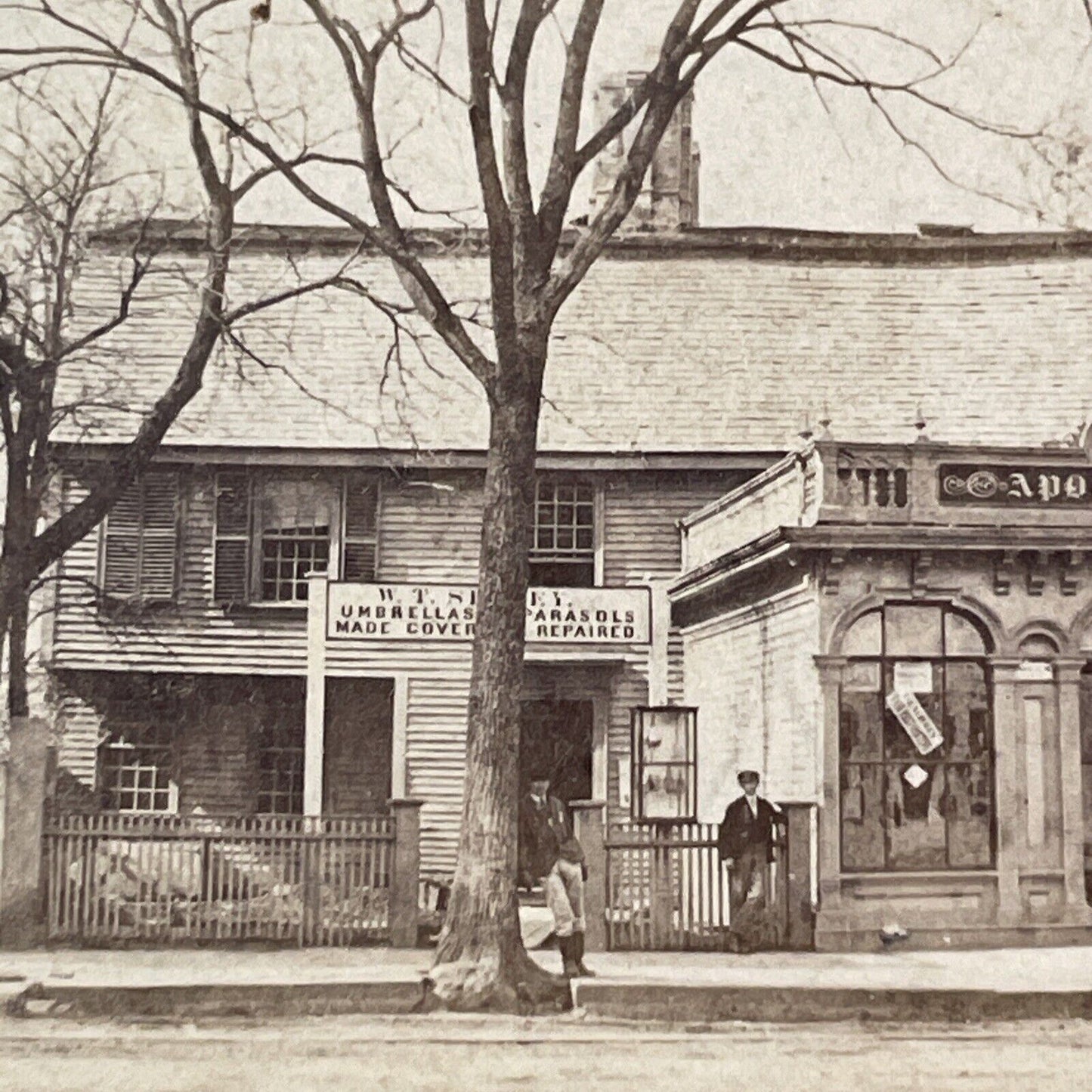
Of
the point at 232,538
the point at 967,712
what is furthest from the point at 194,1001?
the point at 232,538

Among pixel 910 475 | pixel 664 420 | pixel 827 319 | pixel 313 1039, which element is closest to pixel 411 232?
pixel 664 420

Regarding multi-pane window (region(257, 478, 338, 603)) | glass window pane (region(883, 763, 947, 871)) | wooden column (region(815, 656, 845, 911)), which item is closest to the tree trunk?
wooden column (region(815, 656, 845, 911))

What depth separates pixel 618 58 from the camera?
15.1 meters

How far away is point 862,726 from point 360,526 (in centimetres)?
778

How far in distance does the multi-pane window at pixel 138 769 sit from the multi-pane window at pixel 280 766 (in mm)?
1043

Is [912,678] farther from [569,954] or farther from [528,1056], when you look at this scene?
[528,1056]

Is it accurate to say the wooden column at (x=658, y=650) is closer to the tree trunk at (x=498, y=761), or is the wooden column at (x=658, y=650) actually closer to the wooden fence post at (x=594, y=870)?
the wooden fence post at (x=594, y=870)

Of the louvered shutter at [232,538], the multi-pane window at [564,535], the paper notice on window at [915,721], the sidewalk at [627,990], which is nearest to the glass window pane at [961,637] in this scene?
the paper notice on window at [915,721]

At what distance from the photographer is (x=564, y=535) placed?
65.7 ft

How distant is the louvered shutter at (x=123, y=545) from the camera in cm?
1931

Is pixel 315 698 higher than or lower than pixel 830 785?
higher

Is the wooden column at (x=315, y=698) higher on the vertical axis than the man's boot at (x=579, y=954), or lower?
higher

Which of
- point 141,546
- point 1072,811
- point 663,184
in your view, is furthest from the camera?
point 663,184

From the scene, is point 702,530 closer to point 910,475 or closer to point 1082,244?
point 910,475
